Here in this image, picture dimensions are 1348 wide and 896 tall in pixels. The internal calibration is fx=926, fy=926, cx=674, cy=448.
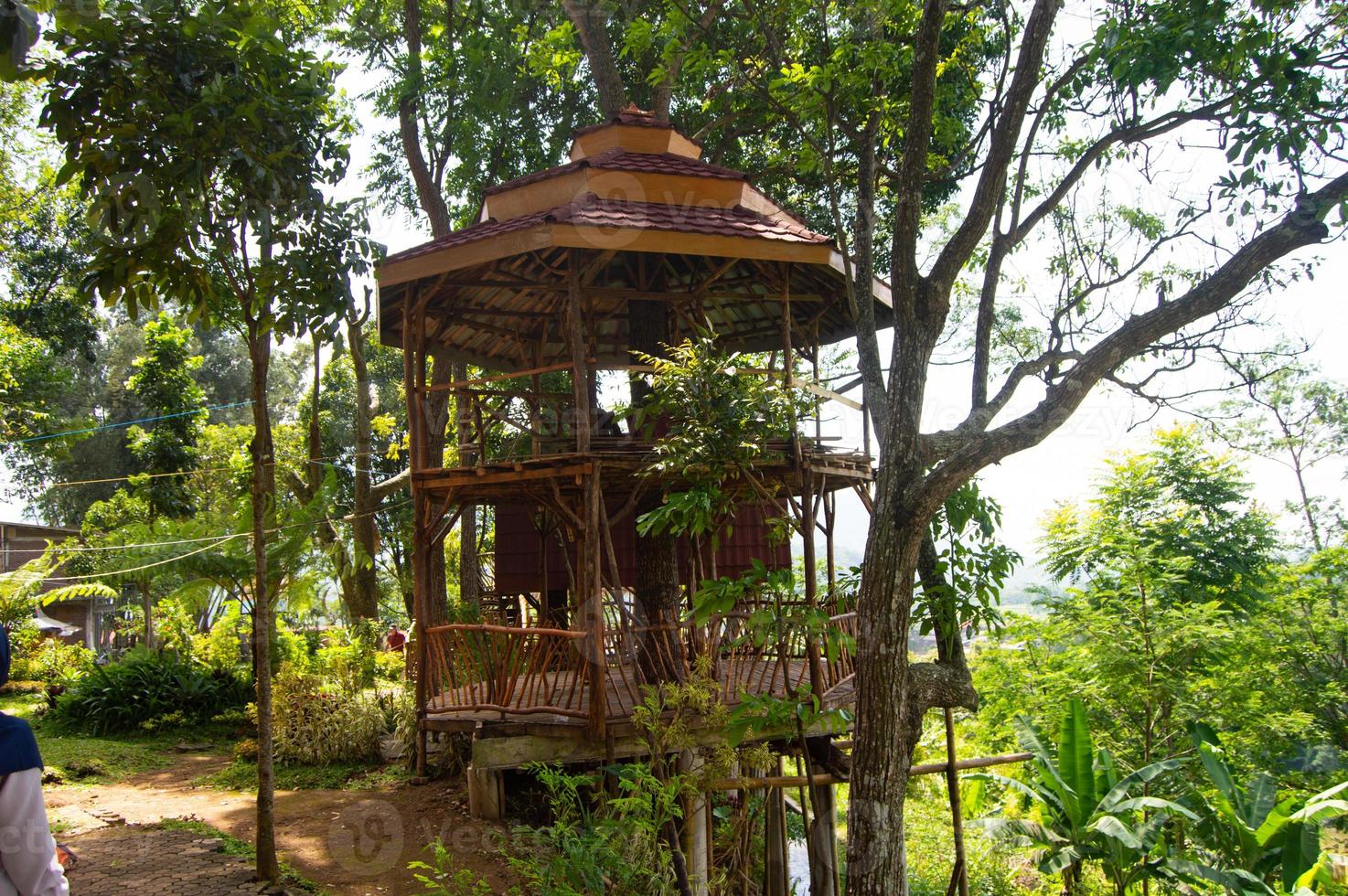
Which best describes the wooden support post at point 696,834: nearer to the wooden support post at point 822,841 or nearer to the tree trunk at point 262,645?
the wooden support post at point 822,841

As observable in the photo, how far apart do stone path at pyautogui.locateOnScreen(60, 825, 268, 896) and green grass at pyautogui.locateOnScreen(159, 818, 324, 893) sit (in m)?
0.09

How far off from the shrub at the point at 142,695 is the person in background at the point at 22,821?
1371 cm

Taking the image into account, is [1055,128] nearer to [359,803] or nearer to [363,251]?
[363,251]

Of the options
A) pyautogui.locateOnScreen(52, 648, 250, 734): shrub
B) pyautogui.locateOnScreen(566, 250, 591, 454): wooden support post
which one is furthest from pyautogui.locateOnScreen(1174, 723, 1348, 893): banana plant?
pyautogui.locateOnScreen(52, 648, 250, 734): shrub

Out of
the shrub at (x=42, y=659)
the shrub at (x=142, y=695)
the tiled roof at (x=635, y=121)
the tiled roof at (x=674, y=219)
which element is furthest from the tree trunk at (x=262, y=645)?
the shrub at (x=42, y=659)

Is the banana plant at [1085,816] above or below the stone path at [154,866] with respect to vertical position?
below

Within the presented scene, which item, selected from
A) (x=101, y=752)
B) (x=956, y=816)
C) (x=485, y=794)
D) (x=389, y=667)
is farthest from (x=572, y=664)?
(x=101, y=752)

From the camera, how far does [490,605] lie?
58.7 feet

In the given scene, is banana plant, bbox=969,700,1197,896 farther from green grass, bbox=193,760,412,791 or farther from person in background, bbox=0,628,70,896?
person in background, bbox=0,628,70,896

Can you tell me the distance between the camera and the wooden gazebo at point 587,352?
8812 mm

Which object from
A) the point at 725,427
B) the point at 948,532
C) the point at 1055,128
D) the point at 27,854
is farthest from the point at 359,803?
the point at 1055,128

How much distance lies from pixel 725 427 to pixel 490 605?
11197 mm

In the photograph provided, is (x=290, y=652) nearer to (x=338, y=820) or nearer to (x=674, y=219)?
(x=338, y=820)

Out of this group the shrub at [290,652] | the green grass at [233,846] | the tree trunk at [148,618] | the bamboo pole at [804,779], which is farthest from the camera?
the tree trunk at [148,618]
